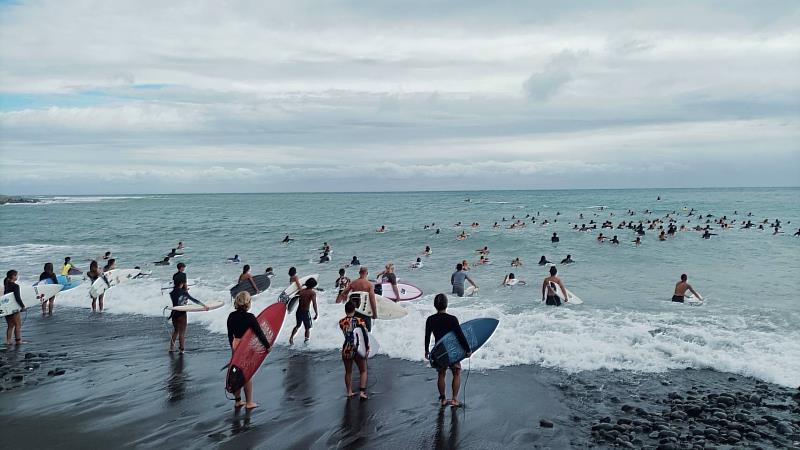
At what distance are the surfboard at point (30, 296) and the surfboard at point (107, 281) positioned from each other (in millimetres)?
1484

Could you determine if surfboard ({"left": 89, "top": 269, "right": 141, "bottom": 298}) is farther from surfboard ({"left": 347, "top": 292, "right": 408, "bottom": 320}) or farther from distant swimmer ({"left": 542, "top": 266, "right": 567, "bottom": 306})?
distant swimmer ({"left": 542, "top": 266, "right": 567, "bottom": 306})

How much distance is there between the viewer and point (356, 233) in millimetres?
45156

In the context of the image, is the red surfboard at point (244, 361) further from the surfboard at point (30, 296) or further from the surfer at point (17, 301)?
the surfboard at point (30, 296)

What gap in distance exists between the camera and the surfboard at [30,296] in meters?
11.8

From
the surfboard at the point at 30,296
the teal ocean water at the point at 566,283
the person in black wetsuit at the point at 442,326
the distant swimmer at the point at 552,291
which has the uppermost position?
the person in black wetsuit at the point at 442,326

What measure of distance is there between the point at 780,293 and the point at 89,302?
23.6 meters

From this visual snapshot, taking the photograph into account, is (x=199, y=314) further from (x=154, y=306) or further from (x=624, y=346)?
(x=624, y=346)

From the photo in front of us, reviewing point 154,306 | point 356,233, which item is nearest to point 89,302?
point 154,306

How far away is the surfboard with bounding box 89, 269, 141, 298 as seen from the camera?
54.2 ft

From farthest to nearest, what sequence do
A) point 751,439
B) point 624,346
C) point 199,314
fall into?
point 199,314 < point 624,346 < point 751,439

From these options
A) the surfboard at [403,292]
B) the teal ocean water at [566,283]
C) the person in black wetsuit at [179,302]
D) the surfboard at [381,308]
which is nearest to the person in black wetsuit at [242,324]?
the surfboard at [381,308]

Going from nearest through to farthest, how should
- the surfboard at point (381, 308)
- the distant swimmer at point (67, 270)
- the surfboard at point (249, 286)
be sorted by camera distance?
the surfboard at point (381, 308)
the surfboard at point (249, 286)
the distant swimmer at point (67, 270)

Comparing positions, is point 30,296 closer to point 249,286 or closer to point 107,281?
point 107,281

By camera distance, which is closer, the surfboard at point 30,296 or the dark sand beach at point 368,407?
the dark sand beach at point 368,407
